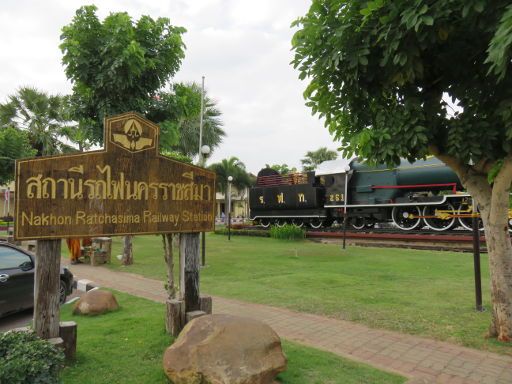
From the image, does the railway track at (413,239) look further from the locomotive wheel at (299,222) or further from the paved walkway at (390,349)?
the paved walkway at (390,349)

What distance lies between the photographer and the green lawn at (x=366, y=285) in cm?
584

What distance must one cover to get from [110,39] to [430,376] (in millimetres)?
8892

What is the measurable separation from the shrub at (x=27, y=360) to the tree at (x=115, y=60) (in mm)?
6826

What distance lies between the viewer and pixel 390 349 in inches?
190

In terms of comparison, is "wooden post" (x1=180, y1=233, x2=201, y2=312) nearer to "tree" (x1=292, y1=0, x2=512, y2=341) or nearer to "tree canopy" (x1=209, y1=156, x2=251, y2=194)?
"tree" (x1=292, y1=0, x2=512, y2=341)

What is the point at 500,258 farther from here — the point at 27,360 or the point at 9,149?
the point at 9,149

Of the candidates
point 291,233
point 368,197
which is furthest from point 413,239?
point 291,233

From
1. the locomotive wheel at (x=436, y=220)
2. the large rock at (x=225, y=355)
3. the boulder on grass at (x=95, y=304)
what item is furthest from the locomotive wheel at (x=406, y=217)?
the large rock at (x=225, y=355)

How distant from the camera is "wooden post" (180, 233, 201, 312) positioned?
5.07 meters

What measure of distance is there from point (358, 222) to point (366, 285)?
1208cm

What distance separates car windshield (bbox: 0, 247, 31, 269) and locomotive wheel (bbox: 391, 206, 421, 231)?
14.6 m

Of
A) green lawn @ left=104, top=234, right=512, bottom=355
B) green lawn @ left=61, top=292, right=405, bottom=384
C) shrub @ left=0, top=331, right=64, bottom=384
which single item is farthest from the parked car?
shrub @ left=0, top=331, right=64, bottom=384

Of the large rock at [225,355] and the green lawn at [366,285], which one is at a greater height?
the large rock at [225,355]

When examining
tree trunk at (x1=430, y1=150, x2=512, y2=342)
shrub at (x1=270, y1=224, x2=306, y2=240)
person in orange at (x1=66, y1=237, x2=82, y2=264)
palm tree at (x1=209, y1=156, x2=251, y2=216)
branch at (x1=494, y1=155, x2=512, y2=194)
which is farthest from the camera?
palm tree at (x1=209, y1=156, x2=251, y2=216)
